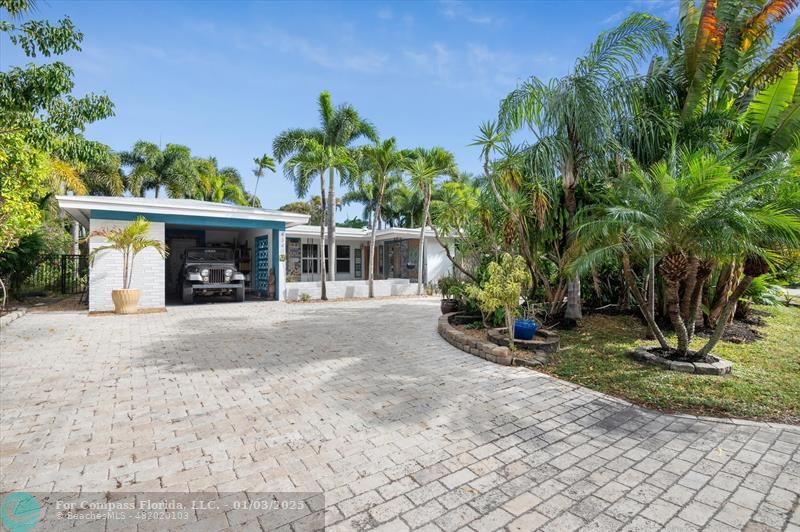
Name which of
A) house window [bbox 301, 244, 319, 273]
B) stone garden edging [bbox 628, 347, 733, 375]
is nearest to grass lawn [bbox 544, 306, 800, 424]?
stone garden edging [bbox 628, 347, 733, 375]

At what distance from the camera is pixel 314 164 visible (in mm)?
12438

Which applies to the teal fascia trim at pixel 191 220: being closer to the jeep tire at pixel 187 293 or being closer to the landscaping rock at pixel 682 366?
the jeep tire at pixel 187 293

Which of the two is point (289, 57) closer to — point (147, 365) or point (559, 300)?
point (147, 365)

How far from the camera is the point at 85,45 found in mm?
6535

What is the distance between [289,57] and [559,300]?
29.6 ft

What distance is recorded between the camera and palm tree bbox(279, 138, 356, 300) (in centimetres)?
1235

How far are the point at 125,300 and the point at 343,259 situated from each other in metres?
11.6

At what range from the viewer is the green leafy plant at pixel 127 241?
962 centimetres

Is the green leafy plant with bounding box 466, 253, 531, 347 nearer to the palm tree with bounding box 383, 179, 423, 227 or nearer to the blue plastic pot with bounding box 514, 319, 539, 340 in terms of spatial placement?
the blue plastic pot with bounding box 514, 319, 539, 340

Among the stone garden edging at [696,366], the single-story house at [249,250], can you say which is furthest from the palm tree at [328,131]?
the stone garden edging at [696,366]

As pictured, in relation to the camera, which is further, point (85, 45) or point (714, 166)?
Answer: point (85, 45)

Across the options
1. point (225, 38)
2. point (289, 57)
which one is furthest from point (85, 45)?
point (289, 57)

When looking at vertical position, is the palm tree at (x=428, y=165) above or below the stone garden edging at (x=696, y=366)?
above

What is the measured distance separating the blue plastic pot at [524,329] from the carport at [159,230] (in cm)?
936
